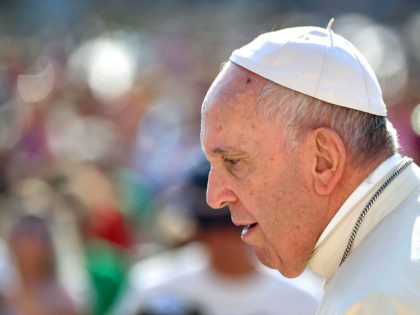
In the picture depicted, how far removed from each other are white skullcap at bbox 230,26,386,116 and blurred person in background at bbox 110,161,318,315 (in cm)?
216

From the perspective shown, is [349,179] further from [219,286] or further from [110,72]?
[110,72]

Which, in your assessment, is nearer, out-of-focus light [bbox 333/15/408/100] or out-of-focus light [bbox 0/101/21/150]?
out-of-focus light [bbox 0/101/21/150]

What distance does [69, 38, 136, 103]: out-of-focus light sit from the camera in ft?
45.9

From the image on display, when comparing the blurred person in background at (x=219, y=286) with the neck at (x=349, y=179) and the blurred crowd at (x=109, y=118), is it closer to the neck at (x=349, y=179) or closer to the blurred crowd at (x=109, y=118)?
the blurred crowd at (x=109, y=118)

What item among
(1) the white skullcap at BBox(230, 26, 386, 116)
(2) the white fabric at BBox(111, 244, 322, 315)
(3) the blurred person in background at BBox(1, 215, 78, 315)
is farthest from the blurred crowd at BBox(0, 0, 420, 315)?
(1) the white skullcap at BBox(230, 26, 386, 116)

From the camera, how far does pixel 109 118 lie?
1312 centimetres

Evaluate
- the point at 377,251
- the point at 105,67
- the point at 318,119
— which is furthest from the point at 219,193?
the point at 105,67

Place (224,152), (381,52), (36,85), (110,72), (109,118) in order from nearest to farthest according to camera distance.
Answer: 1. (224,152)
2. (109,118)
3. (36,85)
4. (381,52)
5. (110,72)

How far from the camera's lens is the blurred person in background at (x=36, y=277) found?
594 cm

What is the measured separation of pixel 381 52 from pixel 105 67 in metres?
3.68

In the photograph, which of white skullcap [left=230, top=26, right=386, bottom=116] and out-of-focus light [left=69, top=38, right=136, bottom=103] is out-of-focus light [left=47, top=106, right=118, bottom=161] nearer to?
out-of-focus light [left=69, top=38, right=136, bottom=103]

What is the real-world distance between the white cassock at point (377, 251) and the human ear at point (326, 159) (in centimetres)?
6

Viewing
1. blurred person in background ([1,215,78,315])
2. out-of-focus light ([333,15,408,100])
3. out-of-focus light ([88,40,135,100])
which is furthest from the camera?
out-of-focus light ([88,40,135,100])

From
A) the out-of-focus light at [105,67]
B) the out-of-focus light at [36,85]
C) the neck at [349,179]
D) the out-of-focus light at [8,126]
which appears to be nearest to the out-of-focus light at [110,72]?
the out-of-focus light at [105,67]
